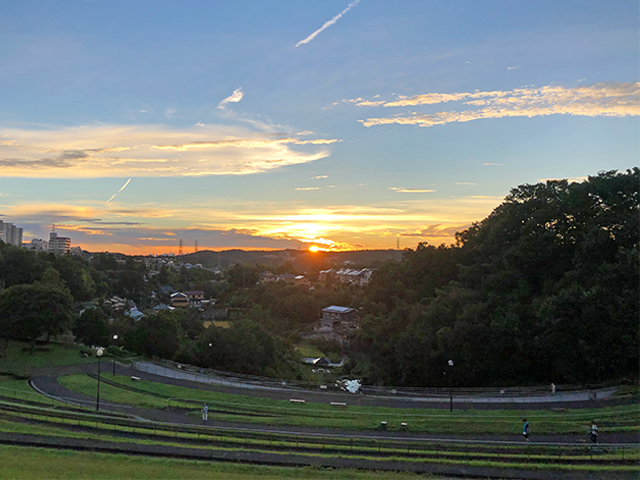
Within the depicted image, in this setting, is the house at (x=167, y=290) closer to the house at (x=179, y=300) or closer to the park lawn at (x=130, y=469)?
the house at (x=179, y=300)

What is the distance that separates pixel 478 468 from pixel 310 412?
347 inches

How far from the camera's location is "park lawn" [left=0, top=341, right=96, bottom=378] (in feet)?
90.5

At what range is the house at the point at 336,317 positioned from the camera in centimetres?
6262

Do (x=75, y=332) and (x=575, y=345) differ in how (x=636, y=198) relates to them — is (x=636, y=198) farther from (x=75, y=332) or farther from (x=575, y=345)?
(x=75, y=332)

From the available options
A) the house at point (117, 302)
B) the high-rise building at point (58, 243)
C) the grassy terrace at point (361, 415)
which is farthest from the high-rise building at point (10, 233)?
the grassy terrace at point (361, 415)

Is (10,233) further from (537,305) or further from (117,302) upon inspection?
(537,305)

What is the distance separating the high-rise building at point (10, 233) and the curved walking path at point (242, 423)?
12389cm

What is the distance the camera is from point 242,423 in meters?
17.4

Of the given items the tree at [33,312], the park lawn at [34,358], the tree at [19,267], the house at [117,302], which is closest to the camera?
the park lawn at [34,358]

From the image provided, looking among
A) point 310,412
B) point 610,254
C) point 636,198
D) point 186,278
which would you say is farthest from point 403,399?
point 186,278

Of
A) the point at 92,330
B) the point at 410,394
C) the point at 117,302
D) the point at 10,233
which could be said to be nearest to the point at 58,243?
the point at 10,233

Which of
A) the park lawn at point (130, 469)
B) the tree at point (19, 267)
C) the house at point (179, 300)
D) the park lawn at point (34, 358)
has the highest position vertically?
the tree at point (19, 267)

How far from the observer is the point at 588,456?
43.3 ft

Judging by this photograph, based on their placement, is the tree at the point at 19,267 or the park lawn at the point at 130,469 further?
the tree at the point at 19,267
